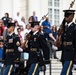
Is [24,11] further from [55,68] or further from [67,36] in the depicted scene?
[67,36]

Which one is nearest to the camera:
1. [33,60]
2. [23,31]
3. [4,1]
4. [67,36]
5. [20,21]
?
[67,36]

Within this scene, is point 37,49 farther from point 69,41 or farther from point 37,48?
point 69,41

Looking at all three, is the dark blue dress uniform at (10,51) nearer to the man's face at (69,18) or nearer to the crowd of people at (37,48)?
the crowd of people at (37,48)

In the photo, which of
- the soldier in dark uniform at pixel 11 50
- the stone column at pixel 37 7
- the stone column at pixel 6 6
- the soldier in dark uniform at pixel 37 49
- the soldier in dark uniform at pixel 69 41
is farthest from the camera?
the stone column at pixel 37 7

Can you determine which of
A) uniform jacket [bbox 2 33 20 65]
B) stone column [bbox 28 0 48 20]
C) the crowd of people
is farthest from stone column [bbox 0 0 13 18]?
uniform jacket [bbox 2 33 20 65]

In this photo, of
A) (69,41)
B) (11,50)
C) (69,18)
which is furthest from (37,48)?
(69,18)

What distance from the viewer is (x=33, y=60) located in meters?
9.66

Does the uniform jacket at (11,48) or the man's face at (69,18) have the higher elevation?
the man's face at (69,18)

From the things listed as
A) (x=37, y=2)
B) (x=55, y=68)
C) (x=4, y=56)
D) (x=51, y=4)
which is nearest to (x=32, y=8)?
(x=37, y=2)

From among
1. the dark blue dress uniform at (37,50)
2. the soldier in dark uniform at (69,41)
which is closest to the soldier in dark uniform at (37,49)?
the dark blue dress uniform at (37,50)

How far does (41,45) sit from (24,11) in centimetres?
1334

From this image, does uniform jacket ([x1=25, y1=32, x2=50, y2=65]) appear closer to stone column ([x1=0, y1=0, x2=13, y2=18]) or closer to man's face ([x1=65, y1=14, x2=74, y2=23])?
man's face ([x1=65, y1=14, x2=74, y2=23])

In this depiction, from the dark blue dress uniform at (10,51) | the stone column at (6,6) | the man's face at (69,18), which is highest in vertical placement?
the man's face at (69,18)

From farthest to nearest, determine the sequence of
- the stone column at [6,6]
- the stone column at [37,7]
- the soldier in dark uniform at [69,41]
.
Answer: the stone column at [37,7]
the stone column at [6,6]
the soldier in dark uniform at [69,41]
